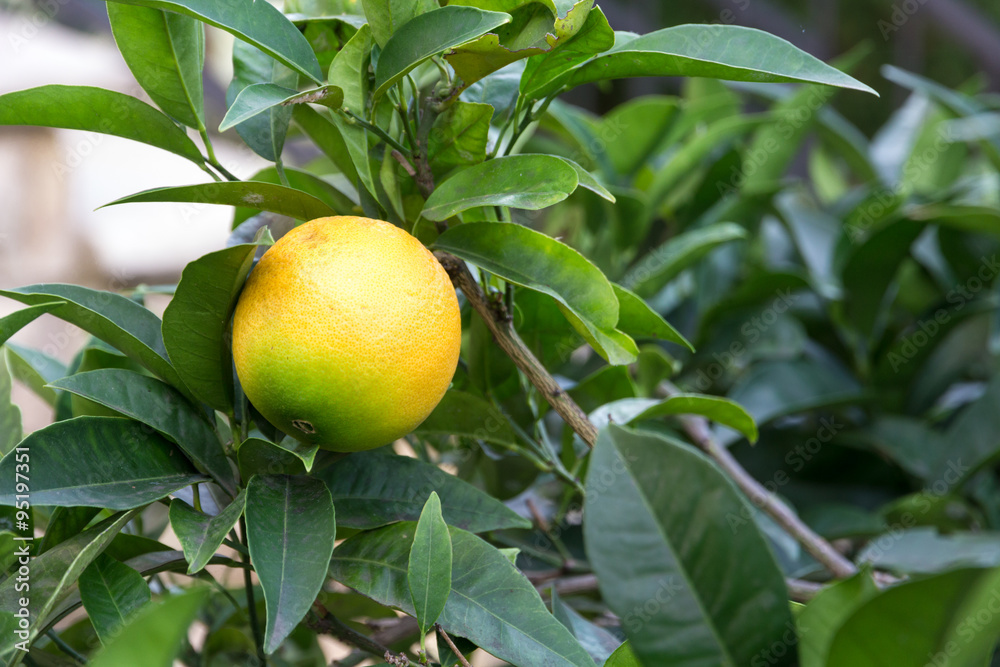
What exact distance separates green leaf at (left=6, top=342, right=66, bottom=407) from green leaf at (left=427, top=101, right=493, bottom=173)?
1.20ft

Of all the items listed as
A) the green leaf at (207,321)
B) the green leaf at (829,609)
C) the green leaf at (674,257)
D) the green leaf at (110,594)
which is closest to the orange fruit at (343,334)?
the green leaf at (207,321)

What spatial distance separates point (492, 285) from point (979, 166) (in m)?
1.50

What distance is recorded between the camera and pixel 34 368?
612mm

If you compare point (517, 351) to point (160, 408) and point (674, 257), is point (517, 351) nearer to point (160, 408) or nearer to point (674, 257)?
point (160, 408)

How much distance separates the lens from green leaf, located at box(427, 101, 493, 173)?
0.48m

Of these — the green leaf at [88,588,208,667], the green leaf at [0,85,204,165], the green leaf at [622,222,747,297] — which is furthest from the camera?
the green leaf at [622,222,747,297]

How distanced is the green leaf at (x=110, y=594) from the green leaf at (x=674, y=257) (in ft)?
2.01

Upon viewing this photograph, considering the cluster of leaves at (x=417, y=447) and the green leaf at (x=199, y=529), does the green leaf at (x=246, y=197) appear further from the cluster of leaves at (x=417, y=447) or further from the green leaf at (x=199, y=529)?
the green leaf at (x=199, y=529)

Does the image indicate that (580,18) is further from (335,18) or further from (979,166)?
(979,166)

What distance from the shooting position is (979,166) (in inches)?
62.8

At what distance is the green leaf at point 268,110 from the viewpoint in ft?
1.66

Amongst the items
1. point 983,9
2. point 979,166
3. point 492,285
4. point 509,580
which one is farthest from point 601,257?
point 983,9

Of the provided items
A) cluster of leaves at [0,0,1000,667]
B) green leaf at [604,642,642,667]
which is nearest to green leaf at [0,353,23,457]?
cluster of leaves at [0,0,1000,667]

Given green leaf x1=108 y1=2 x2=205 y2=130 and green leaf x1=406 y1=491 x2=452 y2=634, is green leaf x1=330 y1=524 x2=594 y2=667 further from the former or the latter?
green leaf x1=108 y1=2 x2=205 y2=130
